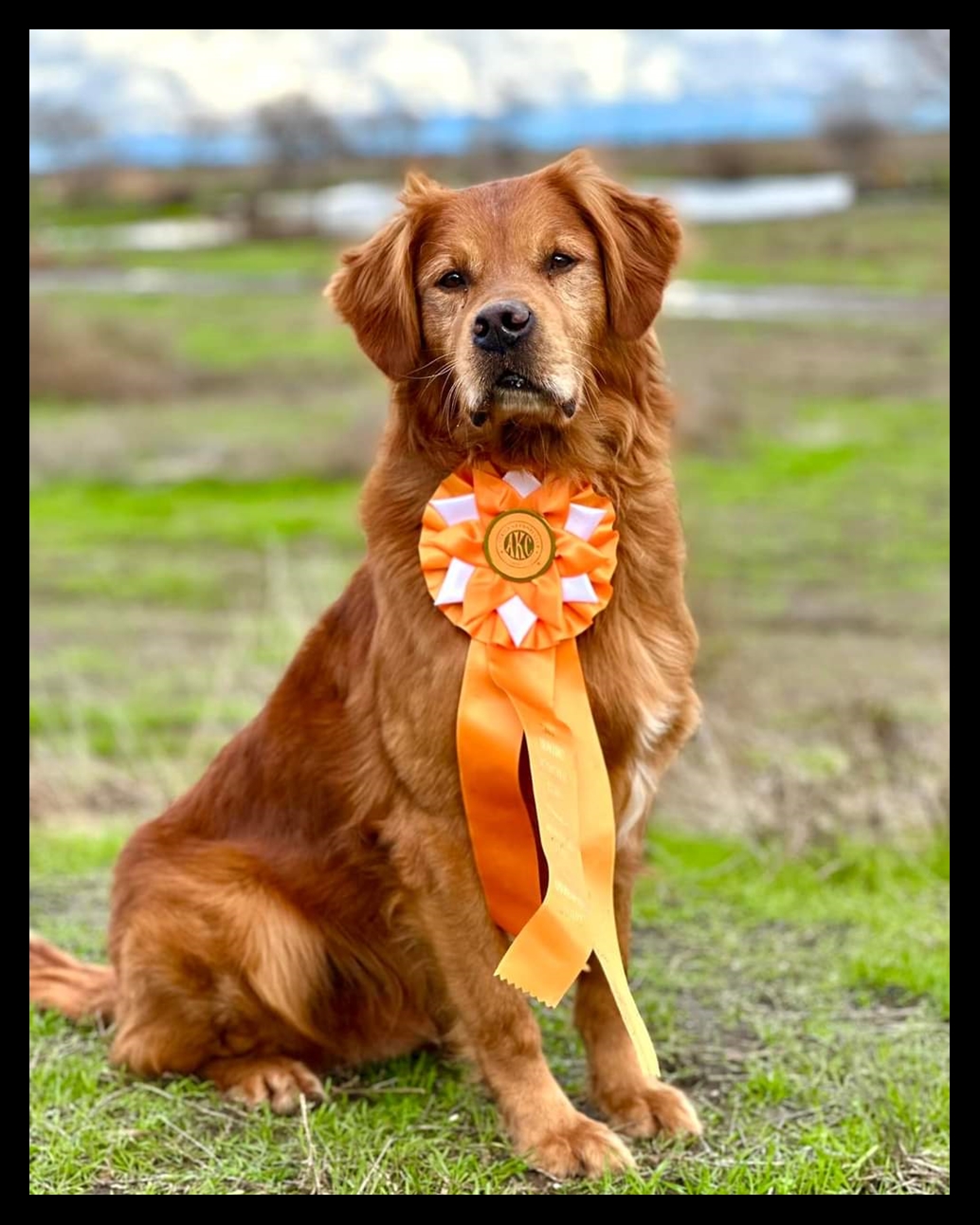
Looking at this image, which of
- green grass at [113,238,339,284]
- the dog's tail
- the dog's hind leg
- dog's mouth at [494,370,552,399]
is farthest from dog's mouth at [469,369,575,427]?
green grass at [113,238,339,284]

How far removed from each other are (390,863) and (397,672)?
0.48m

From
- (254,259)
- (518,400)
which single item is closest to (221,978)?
(518,400)

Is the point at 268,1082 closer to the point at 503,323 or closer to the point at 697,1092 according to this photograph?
the point at 697,1092

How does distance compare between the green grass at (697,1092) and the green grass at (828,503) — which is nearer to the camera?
the green grass at (697,1092)

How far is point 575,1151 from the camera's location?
3314 millimetres

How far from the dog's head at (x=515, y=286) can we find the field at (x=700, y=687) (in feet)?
1.19

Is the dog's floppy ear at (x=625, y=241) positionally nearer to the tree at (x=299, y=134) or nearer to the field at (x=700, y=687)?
the field at (x=700, y=687)

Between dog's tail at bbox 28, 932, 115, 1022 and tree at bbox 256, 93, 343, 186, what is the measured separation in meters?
12.9

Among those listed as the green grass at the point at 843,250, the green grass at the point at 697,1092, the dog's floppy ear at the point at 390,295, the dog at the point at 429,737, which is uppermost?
the green grass at the point at 843,250

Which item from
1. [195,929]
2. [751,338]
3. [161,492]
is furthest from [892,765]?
[751,338]

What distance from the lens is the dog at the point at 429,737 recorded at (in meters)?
3.37

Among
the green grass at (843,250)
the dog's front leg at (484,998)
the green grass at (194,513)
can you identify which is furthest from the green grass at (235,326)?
the dog's front leg at (484,998)

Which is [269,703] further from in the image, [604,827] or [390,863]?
[604,827]

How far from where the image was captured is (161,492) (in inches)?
464
